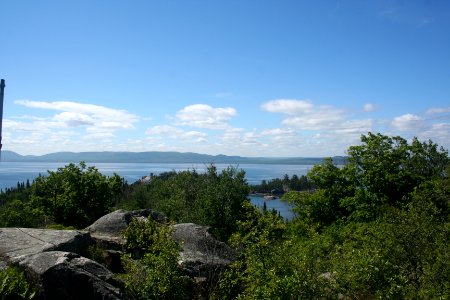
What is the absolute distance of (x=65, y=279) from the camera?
13586 millimetres

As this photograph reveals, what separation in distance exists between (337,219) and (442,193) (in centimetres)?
876

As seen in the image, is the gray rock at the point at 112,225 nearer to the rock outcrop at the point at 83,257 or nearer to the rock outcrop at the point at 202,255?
the rock outcrop at the point at 83,257

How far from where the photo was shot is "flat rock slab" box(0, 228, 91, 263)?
15.0 meters

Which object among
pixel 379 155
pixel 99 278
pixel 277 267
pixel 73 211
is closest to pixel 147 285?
pixel 99 278

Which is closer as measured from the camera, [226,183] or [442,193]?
[442,193]

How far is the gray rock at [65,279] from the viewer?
13461 mm

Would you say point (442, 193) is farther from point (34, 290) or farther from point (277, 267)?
point (34, 290)

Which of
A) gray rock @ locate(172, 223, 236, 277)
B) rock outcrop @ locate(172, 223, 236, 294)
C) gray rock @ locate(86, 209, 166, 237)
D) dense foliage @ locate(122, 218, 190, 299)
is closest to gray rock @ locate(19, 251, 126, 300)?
dense foliage @ locate(122, 218, 190, 299)

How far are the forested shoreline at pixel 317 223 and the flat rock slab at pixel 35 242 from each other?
2.17 metres

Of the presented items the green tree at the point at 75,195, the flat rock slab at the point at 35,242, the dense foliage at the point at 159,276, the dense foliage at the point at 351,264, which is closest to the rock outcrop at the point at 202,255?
the dense foliage at the point at 351,264

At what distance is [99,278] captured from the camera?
46.3 feet

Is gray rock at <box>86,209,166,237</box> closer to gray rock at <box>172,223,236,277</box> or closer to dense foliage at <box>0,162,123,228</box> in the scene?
gray rock at <box>172,223,236,277</box>

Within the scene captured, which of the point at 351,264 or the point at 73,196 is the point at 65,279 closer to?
the point at 351,264

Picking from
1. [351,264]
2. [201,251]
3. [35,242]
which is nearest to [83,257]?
[35,242]
